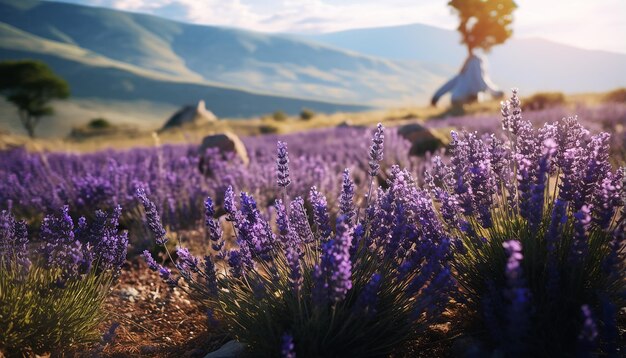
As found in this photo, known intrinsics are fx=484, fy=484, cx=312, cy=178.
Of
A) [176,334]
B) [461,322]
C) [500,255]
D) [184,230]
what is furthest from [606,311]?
[184,230]

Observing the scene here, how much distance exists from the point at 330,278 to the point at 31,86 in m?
47.9

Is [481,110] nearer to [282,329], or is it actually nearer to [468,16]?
[468,16]

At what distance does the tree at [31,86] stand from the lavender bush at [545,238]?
147 feet

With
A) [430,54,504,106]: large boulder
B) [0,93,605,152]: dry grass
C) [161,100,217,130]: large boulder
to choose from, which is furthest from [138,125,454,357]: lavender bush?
[161,100,217,130]: large boulder

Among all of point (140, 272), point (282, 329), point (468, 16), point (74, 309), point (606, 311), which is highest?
point (468, 16)

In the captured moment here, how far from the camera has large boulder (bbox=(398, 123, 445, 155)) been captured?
7.75 metres

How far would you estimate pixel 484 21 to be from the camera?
99.1 feet

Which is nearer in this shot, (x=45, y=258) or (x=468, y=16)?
(x=45, y=258)

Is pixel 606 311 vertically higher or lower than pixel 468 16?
lower

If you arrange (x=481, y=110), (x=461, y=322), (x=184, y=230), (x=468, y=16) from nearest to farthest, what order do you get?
(x=461, y=322)
(x=184, y=230)
(x=481, y=110)
(x=468, y=16)

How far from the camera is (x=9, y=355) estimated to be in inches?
74.9

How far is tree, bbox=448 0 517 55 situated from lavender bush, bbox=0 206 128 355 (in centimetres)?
3136

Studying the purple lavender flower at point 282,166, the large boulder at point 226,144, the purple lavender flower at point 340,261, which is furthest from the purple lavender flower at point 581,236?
the large boulder at point 226,144

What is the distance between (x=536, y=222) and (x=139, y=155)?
21.9 feet
